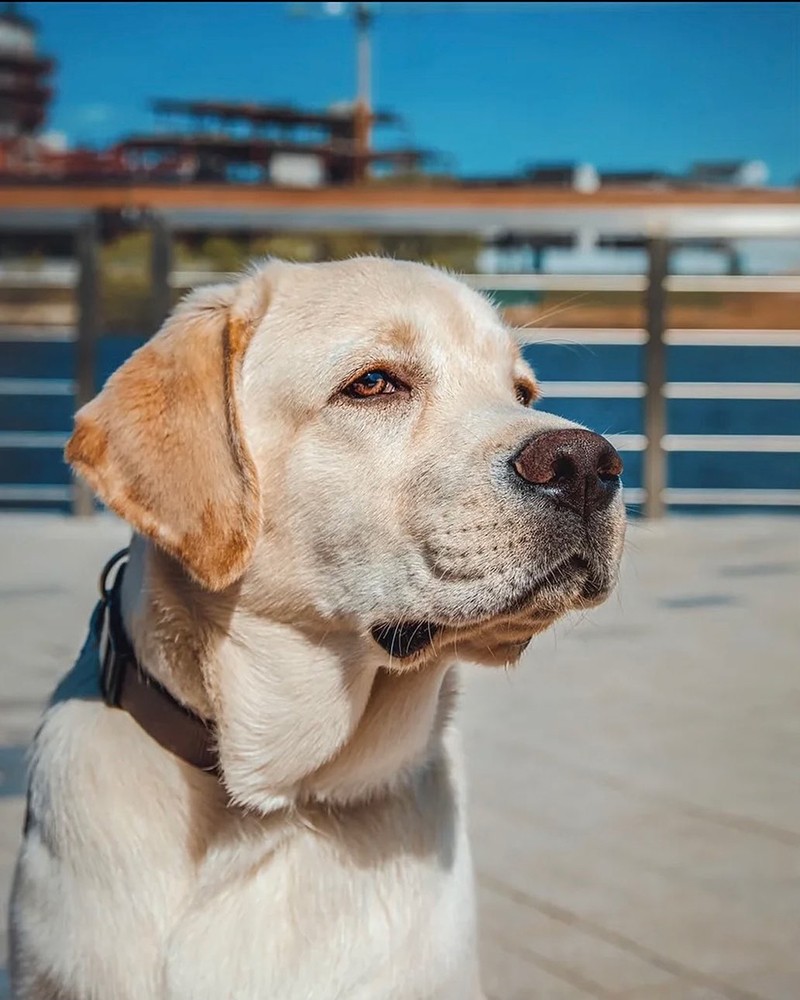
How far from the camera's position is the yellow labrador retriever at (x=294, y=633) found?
2.27 m

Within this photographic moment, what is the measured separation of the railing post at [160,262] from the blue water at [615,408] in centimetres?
53

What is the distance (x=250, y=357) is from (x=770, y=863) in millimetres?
2149

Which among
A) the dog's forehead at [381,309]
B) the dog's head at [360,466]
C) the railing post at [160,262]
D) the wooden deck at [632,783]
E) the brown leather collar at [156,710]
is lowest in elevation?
the wooden deck at [632,783]

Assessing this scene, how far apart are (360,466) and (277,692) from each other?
1.38 feet

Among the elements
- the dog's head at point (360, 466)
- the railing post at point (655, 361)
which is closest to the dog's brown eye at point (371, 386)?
the dog's head at point (360, 466)

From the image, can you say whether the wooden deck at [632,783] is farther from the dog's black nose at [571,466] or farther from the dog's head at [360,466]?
the dog's black nose at [571,466]

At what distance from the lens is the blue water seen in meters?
10.5

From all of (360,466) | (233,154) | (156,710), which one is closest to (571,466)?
(360,466)

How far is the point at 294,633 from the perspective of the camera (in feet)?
8.21

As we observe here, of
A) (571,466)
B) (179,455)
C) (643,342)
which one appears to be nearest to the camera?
(571,466)

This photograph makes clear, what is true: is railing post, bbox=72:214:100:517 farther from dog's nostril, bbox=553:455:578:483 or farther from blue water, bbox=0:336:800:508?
dog's nostril, bbox=553:455:578:483

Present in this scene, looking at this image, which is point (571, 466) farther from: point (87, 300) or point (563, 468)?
point (87, 300)

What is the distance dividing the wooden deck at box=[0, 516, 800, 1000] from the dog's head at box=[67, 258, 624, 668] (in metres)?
1.15

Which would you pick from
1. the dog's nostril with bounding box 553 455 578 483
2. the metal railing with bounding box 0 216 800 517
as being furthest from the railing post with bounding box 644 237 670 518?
the dog's nostril with bounding box 553 455 578 483
